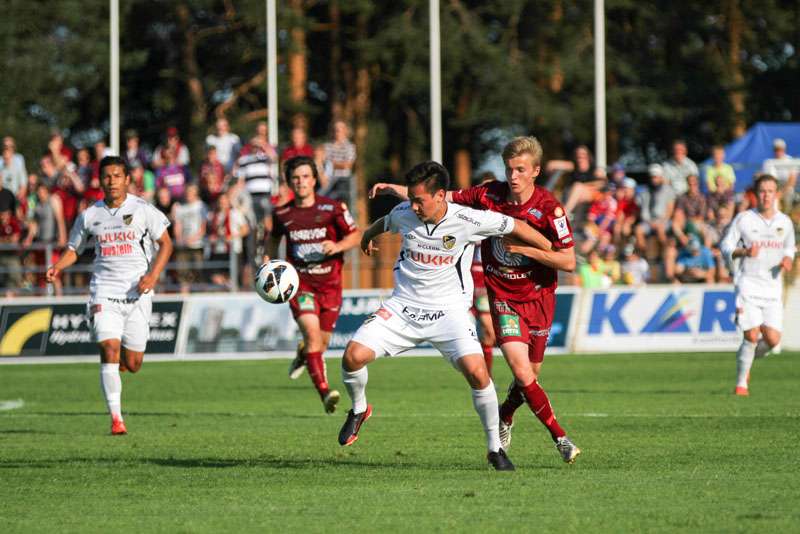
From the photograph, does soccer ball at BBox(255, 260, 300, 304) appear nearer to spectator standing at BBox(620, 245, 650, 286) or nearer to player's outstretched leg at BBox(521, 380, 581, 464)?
player's outstretched leg at BBox(521, 380, 581, 464)

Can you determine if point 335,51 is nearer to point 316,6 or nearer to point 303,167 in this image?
point 316,6

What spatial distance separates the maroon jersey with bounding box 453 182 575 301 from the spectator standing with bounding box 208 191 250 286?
13630 mm

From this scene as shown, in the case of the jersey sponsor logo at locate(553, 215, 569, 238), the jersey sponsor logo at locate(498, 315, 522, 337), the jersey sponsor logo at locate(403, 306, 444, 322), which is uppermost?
the jersey sponsor logo at locate(553, 215, 569, 238)

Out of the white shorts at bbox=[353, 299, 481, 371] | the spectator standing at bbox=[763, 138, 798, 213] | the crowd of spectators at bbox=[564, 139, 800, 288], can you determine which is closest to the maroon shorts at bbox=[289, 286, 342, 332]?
the white shorts at bbox=[353, 299, 481, 371]

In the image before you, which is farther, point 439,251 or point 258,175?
point 258,175

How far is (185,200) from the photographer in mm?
22484

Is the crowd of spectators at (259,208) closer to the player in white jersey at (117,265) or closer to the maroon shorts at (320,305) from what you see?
the maroon shorts at (320,305)

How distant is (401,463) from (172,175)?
1524 centimetres

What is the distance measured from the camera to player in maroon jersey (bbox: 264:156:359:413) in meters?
12.2

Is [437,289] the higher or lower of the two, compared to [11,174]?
lower

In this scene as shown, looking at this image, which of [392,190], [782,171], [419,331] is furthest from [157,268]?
[782,171]

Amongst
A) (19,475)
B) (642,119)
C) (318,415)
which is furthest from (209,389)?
(642,119)

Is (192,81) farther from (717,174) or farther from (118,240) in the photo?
(118,240)

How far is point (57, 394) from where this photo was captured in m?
15.5
